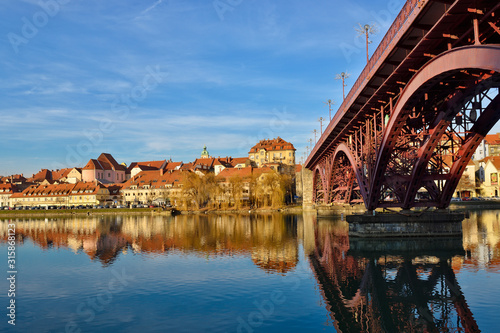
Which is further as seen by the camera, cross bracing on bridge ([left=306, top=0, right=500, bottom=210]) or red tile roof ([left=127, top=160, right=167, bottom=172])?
red tile roof ([left=127, top=160, right=167, bottom=172])

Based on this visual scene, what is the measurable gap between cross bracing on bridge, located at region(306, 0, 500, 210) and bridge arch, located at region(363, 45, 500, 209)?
1.3 inches

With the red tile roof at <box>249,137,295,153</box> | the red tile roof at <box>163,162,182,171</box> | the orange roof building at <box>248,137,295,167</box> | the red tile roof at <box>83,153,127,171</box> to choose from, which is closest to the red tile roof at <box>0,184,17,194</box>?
the red tile roof at <box>83,153,127,171</box>

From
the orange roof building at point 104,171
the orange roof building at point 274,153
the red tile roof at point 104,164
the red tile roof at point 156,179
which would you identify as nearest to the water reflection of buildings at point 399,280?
the red tile roof at point 156,179

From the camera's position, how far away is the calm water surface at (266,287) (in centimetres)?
1583

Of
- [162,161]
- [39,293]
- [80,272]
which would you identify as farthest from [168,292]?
[162,161]

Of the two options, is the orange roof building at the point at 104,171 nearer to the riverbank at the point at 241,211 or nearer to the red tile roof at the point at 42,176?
the red tile roof at the point at 42,176

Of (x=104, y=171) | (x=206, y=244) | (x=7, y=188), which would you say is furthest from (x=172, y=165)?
(x=206, y=244)

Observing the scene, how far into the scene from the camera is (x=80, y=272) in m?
26.9

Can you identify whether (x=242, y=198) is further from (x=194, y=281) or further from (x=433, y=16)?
(x=433, y=16)

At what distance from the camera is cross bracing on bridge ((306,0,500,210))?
51.4 feet

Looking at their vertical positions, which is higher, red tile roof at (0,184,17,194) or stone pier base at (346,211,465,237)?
red tile roof at (0,184,17,194)

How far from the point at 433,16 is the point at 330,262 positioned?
16.5 m

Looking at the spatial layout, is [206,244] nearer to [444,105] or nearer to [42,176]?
[444,105]

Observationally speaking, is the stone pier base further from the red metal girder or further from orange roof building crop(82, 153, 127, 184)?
orange roof building crop(82, 153, 127, 184)
